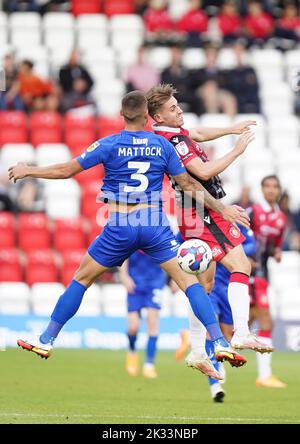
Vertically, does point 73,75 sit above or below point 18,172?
above

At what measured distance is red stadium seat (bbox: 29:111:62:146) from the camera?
20.7 m

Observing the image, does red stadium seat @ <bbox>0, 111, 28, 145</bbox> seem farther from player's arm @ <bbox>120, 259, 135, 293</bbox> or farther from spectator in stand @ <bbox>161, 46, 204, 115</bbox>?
player's arm @ <bbox>120, 259, 135, 293</bbox>

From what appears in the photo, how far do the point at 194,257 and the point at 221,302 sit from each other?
9.99 ft

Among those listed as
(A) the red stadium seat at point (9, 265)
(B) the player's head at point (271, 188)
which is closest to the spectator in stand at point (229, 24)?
(A) the red stadium seat at point (9, 265)

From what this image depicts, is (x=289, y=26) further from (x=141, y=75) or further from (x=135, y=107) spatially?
(x=135, y=107)

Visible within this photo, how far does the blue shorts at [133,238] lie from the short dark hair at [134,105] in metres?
0.82

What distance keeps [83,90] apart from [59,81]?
0.65 m

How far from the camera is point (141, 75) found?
71.4 feet

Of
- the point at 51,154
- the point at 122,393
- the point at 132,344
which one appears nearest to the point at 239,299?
the point at 122,393

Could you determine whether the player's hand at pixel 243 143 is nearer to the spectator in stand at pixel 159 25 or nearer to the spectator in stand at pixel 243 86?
the spectator in stand at pixel 243 86

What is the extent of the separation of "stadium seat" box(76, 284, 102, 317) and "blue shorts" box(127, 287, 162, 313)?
2.88 meters
